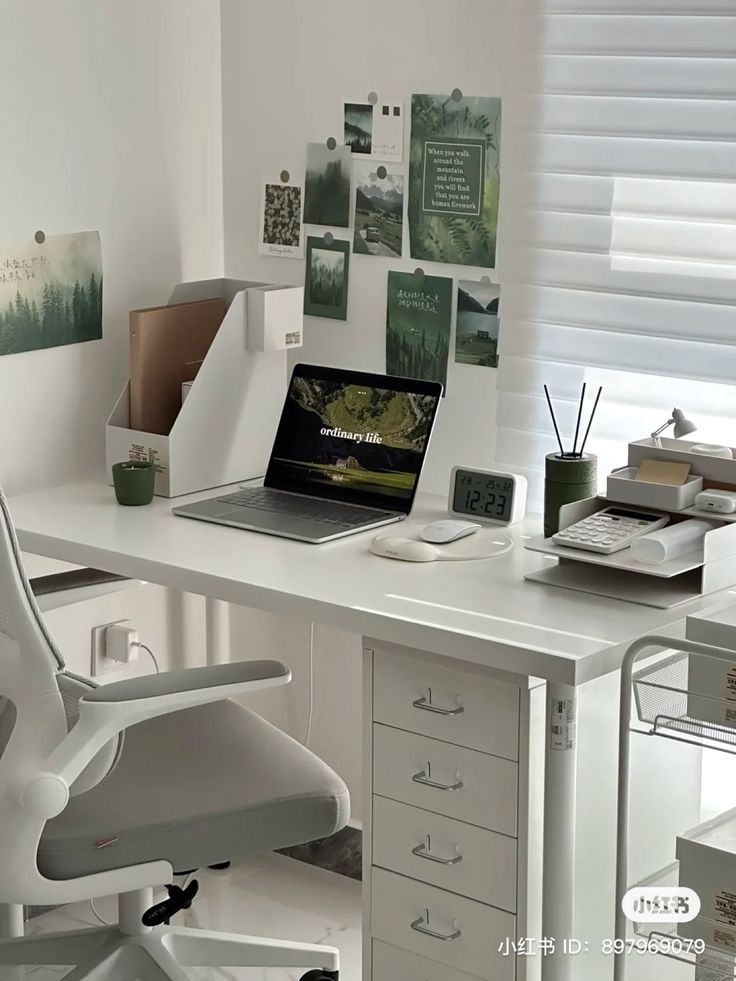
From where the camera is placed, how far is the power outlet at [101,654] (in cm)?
276

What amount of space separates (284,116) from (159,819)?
1.47 metres

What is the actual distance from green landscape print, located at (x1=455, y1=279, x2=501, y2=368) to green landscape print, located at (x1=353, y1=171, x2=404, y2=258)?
0.59 feet

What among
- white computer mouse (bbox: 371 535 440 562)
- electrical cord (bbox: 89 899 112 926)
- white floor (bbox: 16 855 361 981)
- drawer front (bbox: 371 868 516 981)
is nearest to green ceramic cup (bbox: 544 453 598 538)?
white computer mouse (bbox: 371 535 440 562)

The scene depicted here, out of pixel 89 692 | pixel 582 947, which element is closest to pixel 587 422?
pixel 582 947

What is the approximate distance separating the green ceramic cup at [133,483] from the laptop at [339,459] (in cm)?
7

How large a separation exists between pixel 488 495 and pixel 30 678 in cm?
89

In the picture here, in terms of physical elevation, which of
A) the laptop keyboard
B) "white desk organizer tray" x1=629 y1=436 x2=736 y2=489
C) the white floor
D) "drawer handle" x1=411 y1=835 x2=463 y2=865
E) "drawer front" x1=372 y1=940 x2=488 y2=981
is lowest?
the white floor

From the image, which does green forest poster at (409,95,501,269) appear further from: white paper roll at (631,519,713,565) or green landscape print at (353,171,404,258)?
white paper roll at (631,519,713,565)

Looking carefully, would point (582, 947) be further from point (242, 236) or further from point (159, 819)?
point (242, 236)

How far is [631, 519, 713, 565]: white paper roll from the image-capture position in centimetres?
192

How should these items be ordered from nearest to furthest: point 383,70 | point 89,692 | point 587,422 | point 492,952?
1. point 89,692
2. point 492,952
3. point 587,422
4. point 383,70

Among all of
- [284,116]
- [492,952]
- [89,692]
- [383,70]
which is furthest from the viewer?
[284,116]

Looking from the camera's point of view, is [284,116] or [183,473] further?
[284,116]

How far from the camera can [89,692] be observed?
177 centimetres
